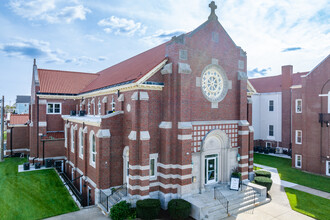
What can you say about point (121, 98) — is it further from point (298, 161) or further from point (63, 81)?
point (298, 161)

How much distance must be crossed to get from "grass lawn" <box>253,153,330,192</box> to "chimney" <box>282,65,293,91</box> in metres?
11.4

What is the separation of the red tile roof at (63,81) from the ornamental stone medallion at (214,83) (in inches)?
787

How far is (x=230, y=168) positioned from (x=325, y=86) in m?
14.2

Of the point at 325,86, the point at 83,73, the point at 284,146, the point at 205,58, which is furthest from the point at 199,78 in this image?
the point at 284,146

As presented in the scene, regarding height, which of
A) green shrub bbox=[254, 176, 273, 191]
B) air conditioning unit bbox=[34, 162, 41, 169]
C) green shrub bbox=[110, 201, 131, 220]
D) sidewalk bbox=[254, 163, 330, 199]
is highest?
green shrub bbox=[254, 176, 273, 191]

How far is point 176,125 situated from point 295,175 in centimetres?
1633

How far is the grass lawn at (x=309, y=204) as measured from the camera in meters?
14.7

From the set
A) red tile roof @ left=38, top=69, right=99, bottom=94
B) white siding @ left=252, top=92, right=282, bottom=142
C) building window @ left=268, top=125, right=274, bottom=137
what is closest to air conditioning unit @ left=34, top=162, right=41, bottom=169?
red tile roof @ left=38, top=69, right=99, bottom=94

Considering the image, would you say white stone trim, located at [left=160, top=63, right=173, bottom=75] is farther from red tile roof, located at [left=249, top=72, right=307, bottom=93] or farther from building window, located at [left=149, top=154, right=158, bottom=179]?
red tile roof, located at [left=249, top=72, right=307, bottom=93]

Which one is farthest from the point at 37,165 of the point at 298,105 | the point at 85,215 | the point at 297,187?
the point at 298,105

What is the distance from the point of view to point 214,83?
17609 millimetres

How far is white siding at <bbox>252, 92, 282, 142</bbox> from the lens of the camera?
36.1 meters

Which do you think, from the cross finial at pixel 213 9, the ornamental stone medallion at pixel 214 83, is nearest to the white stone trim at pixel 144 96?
the ornamental stone medallion at pixel 214 83

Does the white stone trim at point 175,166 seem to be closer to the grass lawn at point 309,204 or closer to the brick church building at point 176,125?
the brick church building at point 176,125
